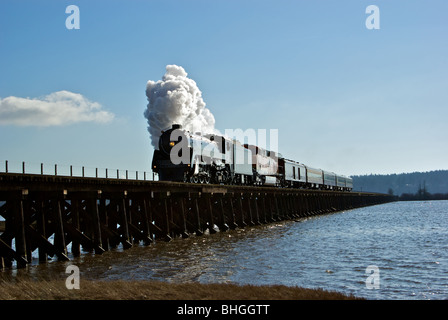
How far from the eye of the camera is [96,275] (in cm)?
1905

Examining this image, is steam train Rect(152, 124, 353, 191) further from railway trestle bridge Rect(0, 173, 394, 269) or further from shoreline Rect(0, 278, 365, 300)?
shoreline Rect(0, 278, 365, 300)

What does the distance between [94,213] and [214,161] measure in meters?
15.8

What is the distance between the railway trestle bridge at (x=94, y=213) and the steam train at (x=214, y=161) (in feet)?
4.86

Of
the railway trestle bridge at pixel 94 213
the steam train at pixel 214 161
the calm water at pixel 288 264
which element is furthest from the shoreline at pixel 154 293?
the steam train at pixel 214 161

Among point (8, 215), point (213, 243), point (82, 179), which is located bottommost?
point (213, 243)

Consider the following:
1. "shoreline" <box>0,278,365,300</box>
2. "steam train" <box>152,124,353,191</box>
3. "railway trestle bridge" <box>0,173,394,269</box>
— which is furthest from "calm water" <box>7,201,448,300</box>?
"steam train" <box>152,124,353,191</box>

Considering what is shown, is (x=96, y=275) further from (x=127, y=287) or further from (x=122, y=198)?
(x=122, y=198)

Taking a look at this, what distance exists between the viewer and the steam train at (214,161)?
3306 cm

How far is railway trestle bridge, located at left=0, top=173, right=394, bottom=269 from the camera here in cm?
1961

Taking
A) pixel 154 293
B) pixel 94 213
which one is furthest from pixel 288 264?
pixel 154 293

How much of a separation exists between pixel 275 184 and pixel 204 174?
74.8 feet

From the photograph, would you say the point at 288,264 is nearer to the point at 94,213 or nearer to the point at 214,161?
the point at 94,213
